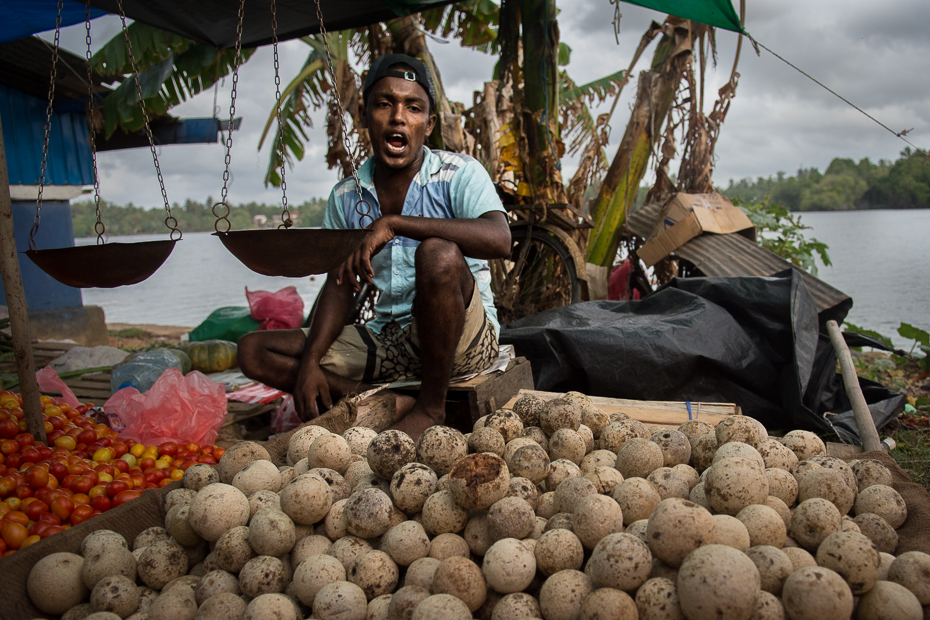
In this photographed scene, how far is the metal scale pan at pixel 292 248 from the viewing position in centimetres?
153

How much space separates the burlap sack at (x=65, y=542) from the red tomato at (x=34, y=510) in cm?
47

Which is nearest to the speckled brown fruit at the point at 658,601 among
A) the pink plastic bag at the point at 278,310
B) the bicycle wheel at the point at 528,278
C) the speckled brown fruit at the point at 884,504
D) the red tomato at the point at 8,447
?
the speckled brown fruit at the point at 884,504

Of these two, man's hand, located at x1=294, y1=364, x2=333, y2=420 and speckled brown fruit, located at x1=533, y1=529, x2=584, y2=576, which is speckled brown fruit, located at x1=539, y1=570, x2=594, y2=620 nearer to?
speckled brown fruit, located at x1=533, y1=529, x2=584, y2=576

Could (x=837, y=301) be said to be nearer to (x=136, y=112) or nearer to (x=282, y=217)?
(x=282, y=217)

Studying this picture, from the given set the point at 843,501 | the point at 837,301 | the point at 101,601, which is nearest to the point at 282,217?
the point at 101,601

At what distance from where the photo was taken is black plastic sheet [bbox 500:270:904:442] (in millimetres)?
2729

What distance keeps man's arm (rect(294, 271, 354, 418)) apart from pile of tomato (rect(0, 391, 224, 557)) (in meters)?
0.50

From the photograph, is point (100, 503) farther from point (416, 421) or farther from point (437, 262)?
point (437, 262)

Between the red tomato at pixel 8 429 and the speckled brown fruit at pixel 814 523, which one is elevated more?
the speckled brown fruit at pixel 814 523

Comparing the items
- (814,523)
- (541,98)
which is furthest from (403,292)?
(541,98)

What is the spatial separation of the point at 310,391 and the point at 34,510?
1.00m

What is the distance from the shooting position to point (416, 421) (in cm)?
227

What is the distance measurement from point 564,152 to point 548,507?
12.2 feet

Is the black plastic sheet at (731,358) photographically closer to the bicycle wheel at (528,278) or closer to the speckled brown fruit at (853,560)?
the bicycle wheel at (528,278)
